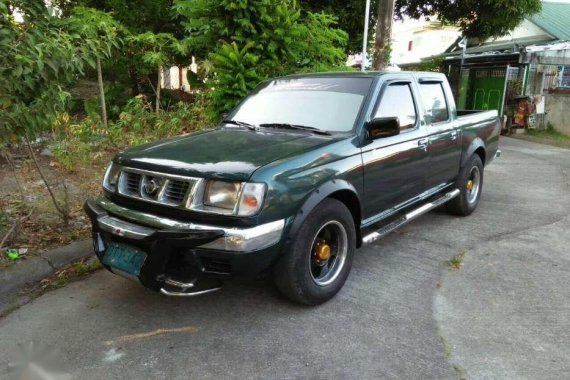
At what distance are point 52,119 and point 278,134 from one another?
5.99ft

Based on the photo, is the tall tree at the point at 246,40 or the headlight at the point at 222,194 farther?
the tall tree at the point at 246,40

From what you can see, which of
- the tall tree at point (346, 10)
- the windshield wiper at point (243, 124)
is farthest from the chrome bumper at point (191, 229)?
the tall tree at point (346, 10)

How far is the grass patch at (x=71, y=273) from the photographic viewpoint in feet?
13.2

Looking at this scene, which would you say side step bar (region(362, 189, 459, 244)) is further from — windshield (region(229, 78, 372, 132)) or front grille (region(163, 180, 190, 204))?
front grille (region(163, 180, 190, 204))

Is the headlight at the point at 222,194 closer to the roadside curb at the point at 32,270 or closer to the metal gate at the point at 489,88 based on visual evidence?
the roadside curb at the point at 32,270

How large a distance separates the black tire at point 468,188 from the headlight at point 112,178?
149 inches

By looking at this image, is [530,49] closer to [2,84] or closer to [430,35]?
[2,84]

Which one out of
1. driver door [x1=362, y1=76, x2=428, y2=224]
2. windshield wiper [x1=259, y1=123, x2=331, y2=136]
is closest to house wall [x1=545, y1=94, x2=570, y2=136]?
driver door [x1=362, y1=76, x2=428, y2=224]

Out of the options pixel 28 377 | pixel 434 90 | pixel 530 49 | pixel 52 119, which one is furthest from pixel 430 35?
pixel 28 377

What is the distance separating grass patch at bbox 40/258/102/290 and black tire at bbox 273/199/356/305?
187cm

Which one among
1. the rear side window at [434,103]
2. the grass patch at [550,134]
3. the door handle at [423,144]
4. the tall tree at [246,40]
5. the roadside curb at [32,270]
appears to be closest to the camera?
the roadside curb at [32,270]

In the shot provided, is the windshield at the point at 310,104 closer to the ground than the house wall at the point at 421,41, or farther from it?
closer to the ground

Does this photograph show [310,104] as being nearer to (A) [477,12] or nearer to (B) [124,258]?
(B) [124,258]

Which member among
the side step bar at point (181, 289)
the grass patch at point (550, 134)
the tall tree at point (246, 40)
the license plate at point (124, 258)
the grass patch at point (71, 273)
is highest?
the tall tree at point (246, 40)
